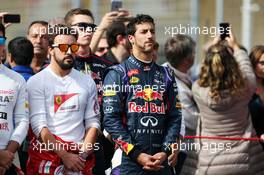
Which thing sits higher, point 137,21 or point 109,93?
point 137,21

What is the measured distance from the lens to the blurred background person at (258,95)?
919cm

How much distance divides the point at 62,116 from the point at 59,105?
0.32 feet

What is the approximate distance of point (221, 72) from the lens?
8.63m

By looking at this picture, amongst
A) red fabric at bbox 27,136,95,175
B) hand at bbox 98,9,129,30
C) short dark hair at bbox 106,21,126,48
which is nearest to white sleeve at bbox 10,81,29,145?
red fabric at bbox 27,136,95,175

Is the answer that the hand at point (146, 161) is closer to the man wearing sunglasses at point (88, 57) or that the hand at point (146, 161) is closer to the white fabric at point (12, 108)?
the man wearing sunglasses at point (88, 57)

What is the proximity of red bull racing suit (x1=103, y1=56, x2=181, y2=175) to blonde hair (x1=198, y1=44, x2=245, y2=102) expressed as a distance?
0.80m

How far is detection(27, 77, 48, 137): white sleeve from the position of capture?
7.78m

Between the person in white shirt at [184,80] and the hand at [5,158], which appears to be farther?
the person in white shirt at [184,80]

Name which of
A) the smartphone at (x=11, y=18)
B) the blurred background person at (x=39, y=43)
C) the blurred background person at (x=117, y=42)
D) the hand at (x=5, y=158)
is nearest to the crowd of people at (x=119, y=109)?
the hand at (x=5, y=158)

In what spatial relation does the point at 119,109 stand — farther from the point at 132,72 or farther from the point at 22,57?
the point at 22,57

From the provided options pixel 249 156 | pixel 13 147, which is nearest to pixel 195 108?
pixel 249 156

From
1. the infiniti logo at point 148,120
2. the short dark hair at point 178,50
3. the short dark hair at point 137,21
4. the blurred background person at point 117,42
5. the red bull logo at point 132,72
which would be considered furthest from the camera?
the short dark hair at point 178,50

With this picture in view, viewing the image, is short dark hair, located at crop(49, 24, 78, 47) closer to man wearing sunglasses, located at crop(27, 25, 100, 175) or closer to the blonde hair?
man wearing sunglasses, located at crop(27, 25, 100, 175)

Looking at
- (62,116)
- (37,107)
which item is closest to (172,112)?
(62,116)
